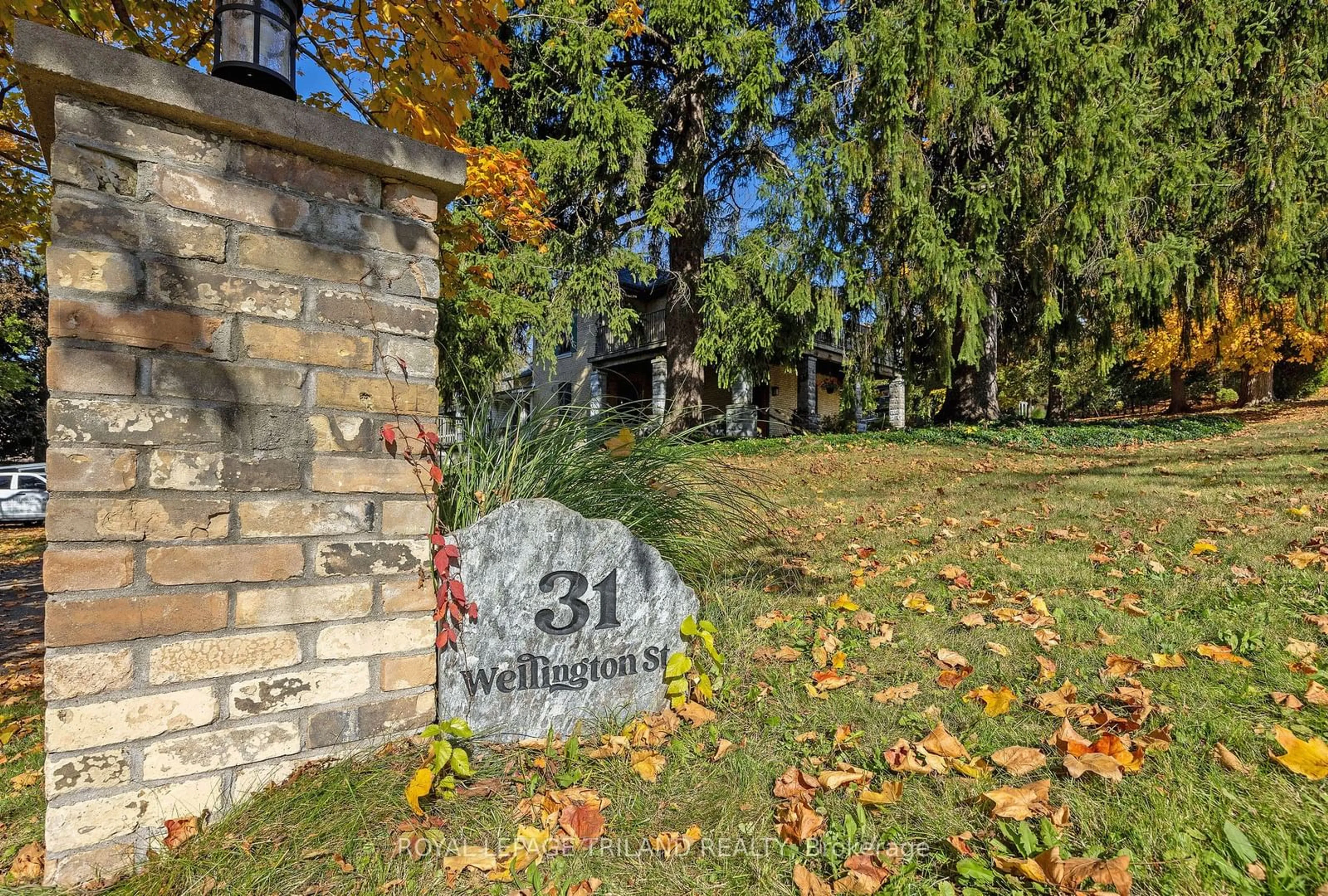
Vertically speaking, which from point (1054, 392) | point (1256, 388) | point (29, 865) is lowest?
point (29, 865)

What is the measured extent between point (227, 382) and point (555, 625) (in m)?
1.36

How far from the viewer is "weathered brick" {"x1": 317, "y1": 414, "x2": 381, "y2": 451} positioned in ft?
6.71

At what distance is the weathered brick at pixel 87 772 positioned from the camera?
5.61ft

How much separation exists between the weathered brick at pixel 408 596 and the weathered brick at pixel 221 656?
28cm

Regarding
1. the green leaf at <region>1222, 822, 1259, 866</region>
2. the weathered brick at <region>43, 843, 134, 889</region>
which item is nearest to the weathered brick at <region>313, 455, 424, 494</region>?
the weathered brick at <region>43, 843, 134, 889</region>

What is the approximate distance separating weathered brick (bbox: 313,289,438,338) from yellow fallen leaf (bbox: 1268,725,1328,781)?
292 cm

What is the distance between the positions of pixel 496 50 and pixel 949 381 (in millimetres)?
9474

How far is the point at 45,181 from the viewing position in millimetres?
5012

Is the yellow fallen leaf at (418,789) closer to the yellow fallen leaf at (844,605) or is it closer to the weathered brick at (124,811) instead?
the weathered brick at (124,811)

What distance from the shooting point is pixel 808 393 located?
21.1m

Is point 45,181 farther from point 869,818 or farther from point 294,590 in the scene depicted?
point 869,818

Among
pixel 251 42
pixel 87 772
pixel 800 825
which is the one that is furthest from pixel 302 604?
pixel 251 42

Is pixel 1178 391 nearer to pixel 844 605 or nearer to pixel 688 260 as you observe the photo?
pixel 688 260

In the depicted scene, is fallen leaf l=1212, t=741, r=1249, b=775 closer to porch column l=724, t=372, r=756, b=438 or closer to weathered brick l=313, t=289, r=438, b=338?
weathered brick l=313, t=289, r=438, b=338
